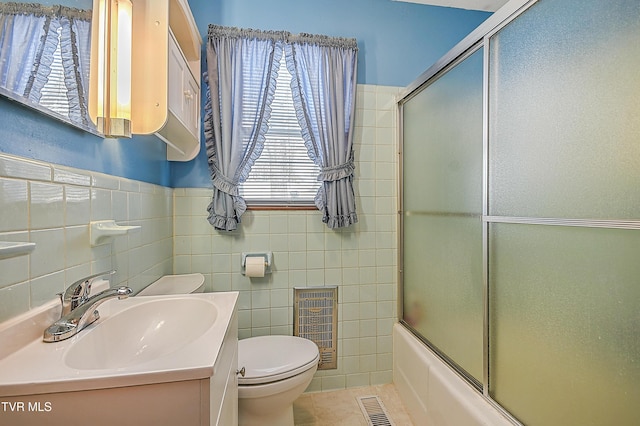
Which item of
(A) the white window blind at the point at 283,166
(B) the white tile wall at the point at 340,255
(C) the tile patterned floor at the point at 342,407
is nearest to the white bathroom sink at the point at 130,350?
(B) the white tile wall at the point at 340,255

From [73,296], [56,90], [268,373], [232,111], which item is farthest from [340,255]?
[56,90]

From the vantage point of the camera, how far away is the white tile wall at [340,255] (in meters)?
1.84

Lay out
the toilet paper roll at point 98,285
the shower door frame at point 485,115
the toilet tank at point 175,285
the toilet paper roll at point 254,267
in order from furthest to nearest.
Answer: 1. the toilet paper roll at point 254,267
2. the toilet tank at point 175,285
3. the shower door frame at point 485,115
4. the toilet paper roll at point 98,285

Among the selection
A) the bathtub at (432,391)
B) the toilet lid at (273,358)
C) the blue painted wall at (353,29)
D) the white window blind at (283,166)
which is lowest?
the bathtub at (432,391)

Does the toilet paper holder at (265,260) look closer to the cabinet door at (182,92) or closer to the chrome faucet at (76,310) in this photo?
the cabinet door at (182,92)

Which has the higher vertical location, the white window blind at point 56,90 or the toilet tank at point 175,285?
the white window blind at point 56,90

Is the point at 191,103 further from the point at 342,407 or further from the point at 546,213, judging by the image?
the point at 342,407

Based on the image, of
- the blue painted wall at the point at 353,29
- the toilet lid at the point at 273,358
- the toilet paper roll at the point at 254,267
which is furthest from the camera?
the toilet paper roll at the point at 254,267

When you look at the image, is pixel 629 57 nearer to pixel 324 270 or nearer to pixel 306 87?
pixel 306 87

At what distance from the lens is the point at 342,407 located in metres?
1.78

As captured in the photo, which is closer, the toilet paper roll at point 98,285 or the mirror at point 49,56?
the mirror at point 49,56

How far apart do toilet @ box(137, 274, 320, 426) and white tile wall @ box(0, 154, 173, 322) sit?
0.28 meters

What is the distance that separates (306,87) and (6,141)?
1.47 meters

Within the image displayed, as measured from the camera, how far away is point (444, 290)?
60.3 inches
